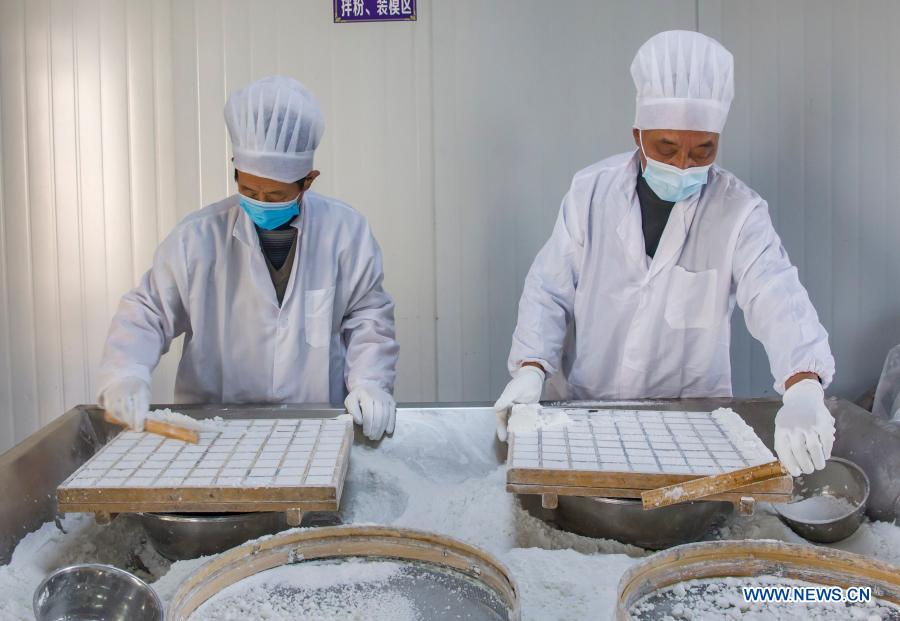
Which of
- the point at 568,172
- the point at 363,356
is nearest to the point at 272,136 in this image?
the point at 363,356

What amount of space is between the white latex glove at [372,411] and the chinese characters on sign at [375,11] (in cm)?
161

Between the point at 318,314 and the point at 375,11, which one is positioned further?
the point at 375,11

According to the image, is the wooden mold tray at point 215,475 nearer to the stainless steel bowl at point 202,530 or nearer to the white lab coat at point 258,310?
the stainless steel bowl at point 202,530

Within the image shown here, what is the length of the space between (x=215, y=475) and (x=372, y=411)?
50 cm

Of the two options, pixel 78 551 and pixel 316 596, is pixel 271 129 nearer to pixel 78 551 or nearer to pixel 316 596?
pixel 78 551

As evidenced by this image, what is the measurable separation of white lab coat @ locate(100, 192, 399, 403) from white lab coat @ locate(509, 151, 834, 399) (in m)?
0.41

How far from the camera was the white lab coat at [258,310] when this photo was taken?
6.40 ft

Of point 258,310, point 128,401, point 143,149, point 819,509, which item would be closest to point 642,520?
point 819,509

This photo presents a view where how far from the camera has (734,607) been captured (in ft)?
3.27

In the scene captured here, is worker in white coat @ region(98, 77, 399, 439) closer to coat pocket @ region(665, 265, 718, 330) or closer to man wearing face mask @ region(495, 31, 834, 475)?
man wearing face mask @ region(495, 31, 834, 475)

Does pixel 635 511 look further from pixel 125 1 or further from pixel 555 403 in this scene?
pixel 125 1

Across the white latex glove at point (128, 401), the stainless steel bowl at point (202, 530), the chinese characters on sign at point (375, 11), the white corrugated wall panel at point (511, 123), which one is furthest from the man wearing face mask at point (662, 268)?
the chinese characters on sign at point (375, 11)

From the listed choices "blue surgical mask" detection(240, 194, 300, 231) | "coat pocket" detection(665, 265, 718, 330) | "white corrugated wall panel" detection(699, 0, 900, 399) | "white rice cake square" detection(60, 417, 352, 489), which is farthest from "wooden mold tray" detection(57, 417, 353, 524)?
"white corrugated wall panel" detection(699, 0, 900, 399)

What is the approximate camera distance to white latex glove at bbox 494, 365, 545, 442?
5.51 feet
